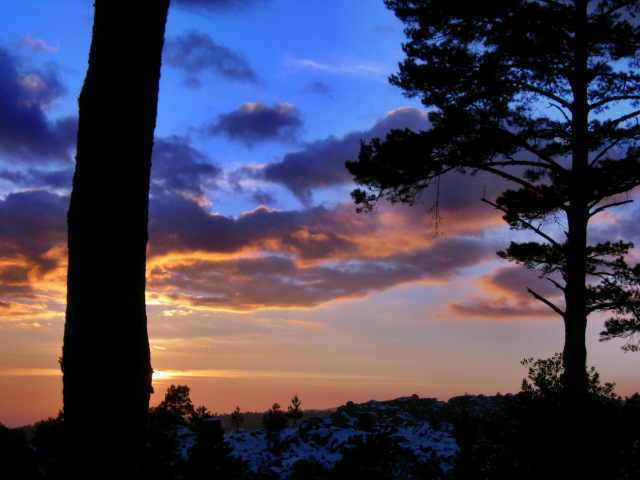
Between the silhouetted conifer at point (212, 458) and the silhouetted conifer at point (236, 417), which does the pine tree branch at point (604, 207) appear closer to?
the silhouetted conifer at point (212, 458)

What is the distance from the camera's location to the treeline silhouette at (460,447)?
29.0 ft

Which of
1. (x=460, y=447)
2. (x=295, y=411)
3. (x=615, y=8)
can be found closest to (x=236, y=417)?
(x=295, y=411)

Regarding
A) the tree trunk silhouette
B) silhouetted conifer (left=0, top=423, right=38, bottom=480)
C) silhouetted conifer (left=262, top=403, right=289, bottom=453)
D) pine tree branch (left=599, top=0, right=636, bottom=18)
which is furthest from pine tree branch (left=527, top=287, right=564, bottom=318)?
silhouetted conifer (left=0, top=423, right=38, bottom=480)

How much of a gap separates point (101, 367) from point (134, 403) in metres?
0.36

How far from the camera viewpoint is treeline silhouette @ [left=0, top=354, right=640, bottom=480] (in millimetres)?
8852

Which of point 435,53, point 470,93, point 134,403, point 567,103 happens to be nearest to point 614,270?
point 567,103

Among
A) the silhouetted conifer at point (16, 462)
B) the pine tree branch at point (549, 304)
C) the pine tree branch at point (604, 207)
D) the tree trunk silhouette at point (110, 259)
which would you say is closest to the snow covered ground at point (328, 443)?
the pine tree branch at point (549, 304)

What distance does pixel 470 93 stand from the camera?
12.9 metres

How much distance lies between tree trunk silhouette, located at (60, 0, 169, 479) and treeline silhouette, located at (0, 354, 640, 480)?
0.20 meters

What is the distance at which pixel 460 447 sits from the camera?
1126 centimetres

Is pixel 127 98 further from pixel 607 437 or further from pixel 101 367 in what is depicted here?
pixel 607 437

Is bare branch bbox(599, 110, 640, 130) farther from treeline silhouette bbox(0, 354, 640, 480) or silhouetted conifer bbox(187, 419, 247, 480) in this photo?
silhouetted conifer bbox(187, 419, 247, 480)

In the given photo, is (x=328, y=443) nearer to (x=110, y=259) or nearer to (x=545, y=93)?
(x=545, y=93)

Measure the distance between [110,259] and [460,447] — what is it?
10505 mm
